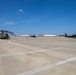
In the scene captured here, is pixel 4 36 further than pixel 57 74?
Yes

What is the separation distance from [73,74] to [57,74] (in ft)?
1.98

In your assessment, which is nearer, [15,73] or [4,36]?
[15,73]

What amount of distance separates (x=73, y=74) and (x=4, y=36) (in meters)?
48.8

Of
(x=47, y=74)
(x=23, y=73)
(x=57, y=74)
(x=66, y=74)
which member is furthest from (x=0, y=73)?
(x=66, y=74)

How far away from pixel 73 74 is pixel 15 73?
2256 mm

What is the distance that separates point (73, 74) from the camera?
5363 millimetres

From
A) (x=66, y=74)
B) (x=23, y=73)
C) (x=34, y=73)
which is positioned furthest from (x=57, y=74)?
(x=23, y=73)

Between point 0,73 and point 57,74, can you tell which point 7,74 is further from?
point 57,74

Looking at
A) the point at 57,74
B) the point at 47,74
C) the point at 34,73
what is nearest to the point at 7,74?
the point at 34,73

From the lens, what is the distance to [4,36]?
171 ft

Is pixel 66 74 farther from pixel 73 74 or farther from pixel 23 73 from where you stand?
pixel 23 73

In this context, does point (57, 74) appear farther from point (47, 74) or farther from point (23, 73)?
point (23, 73)

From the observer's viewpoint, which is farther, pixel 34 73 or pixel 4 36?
pixel 4 36

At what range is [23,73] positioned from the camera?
5.62 metres
